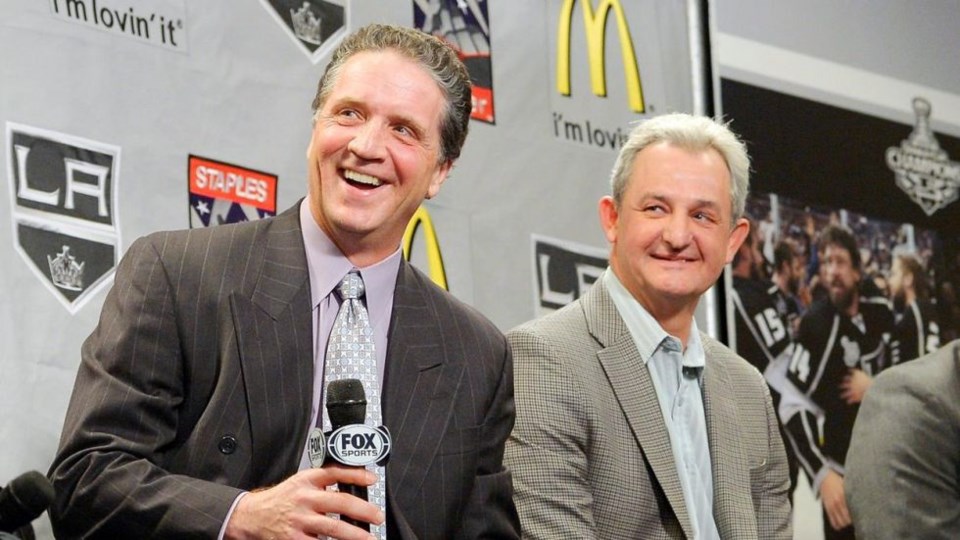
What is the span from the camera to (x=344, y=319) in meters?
2.50

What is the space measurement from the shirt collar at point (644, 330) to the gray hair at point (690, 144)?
0.24 m

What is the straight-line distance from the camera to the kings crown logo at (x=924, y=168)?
215 inches

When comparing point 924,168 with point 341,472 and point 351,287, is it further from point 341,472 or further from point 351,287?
point 341,472

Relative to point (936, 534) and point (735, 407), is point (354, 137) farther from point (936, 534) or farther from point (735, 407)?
point (936, 534)

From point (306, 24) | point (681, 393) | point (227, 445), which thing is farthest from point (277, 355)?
point (306, 24)

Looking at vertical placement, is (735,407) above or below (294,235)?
below

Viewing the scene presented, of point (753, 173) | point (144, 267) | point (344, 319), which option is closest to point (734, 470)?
point (344, 319)

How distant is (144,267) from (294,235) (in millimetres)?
299

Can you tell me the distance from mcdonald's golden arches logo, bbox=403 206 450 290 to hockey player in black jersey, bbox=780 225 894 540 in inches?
61.1

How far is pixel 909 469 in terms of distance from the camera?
3316mm

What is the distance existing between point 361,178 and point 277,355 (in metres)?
0.36

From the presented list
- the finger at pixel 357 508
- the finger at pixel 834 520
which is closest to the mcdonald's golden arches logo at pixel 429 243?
the finger at pixel 834 520

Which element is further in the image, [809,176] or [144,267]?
[809,176]

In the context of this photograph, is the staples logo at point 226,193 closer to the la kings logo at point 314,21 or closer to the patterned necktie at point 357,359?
the la kings logo at point 314,21
